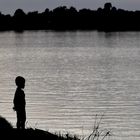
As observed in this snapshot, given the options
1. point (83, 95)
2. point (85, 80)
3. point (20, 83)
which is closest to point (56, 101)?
point (83, 95)

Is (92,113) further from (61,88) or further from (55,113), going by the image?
(61,88)

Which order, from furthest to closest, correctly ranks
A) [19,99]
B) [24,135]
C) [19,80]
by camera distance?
[19,99] < [19,80] < [24,135]

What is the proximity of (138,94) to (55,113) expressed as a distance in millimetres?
13470

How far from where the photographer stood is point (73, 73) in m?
71.2

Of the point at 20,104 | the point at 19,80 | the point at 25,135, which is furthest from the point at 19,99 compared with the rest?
the point at 25,135

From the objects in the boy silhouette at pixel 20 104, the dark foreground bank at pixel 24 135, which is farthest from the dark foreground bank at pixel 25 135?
the boy silhouette at pixel 20 104

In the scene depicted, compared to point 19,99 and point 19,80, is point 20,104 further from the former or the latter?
point 19,80

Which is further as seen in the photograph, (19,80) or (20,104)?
(20,104)

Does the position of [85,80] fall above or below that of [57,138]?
below

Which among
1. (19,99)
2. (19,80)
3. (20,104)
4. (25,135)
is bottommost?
(25,135)

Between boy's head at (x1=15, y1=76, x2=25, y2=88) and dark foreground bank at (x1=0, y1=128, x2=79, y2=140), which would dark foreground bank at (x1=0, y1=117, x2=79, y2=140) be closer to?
dark foreground bank at (x1=0, y1=128, x2=79, y2=140)

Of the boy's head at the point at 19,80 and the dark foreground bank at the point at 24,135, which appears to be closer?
the dark foreground bank at the point at 24,135

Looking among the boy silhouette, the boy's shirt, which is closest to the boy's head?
the boy silhouette

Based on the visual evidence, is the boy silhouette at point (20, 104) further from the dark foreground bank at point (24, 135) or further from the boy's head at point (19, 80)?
the dark foreground bank at point (24, 135)
